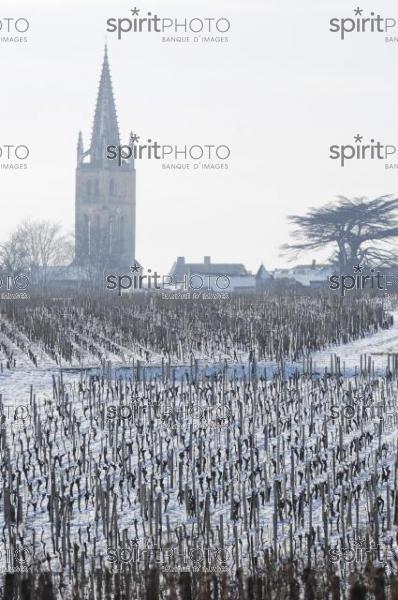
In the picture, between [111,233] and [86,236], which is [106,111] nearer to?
[86,236]

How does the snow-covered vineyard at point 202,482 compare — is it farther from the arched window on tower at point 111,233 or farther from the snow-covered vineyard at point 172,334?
the arched window on tower at point 111,233

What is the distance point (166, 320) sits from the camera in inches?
1098

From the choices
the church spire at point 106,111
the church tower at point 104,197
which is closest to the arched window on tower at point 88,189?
the church tower at point 104,197

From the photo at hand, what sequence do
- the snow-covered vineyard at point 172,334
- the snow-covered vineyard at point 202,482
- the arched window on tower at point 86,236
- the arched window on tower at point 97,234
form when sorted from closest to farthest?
1. the snow-covered vineyard at point 202,482
2. the snow-covered vineyard at point 172,334
3. the arched window on tower at point 97,234
4. the arched window on tower at point 86,236

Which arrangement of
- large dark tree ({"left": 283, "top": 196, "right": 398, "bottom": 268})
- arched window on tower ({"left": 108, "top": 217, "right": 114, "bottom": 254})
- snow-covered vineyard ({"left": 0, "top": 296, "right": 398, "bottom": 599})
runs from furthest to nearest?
1. arched window on tower ({"left": 108, "top": 217, "right": 114, "bottom": 254})
2. large dark tree ({"left": 283, "top": 196, "right": 398, "bottom": 268})
3. snow-covered vineyard ({"left": 0, "top": 296, "right": 398, "bottom": 599})

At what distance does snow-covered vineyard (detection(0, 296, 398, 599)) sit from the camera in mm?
7789

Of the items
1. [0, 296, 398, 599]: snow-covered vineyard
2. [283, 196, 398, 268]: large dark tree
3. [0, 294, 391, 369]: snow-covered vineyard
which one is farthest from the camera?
[283, 196, 398, 268]: large dark tree

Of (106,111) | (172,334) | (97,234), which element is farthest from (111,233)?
(172,334)

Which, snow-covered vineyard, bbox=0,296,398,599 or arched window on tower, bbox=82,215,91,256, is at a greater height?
arched window on tower, bbox=82,215,91,256

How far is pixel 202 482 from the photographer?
10203 millimetres

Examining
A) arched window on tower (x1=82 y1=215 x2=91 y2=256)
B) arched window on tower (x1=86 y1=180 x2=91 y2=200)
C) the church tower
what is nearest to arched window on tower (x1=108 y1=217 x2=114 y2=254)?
the church tower

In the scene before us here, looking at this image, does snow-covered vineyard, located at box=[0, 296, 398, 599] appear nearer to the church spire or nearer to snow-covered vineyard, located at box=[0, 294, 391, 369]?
snow-covered vineyard, located at box=[0, 294, 391, 369]

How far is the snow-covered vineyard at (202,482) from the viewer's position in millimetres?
7789

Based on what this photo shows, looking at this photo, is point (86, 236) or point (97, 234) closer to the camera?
point (97, 234)
